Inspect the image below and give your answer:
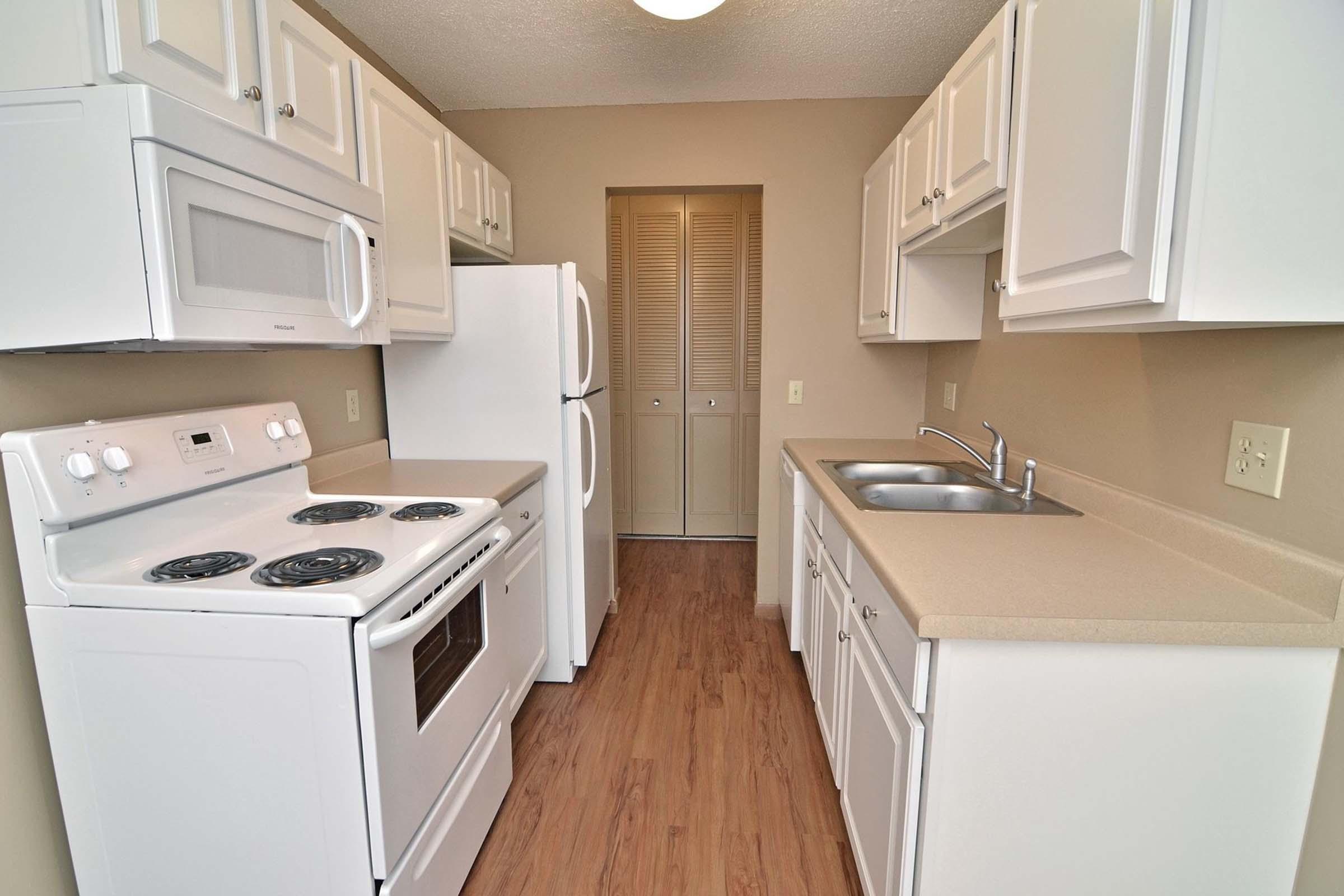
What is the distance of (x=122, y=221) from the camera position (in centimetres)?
101

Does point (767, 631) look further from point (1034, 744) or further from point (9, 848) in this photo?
point (9, 848)

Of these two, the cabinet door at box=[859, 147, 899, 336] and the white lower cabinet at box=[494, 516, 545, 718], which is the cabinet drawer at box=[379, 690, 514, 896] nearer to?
the white lower cabinet at box=[494, 516, 545, 718]

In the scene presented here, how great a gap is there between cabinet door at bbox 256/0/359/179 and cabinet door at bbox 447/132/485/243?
1.85ft

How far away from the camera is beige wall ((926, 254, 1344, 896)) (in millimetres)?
958

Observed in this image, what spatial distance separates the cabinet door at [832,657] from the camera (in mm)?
1642

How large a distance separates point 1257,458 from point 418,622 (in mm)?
1508

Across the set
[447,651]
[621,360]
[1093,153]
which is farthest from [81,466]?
[621,360]

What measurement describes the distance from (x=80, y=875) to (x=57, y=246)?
117 centimetres

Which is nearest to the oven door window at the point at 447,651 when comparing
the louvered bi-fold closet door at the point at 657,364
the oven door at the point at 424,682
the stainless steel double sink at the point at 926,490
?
the oven door at the point at 424,682

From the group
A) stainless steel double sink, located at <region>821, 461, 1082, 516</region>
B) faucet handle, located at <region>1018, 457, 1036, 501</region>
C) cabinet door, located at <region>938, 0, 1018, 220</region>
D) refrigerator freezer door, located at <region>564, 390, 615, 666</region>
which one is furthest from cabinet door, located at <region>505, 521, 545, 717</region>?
cabinet door, located at <region>938, 0, 1018, 220</region>

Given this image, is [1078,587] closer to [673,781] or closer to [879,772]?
[879,772]

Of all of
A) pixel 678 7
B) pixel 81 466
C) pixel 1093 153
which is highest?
pixel 678 7

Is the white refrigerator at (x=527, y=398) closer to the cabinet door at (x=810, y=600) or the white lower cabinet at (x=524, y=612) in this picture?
the white lower cabinet at (x=524, y=612)

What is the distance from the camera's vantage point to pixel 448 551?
140 cm
